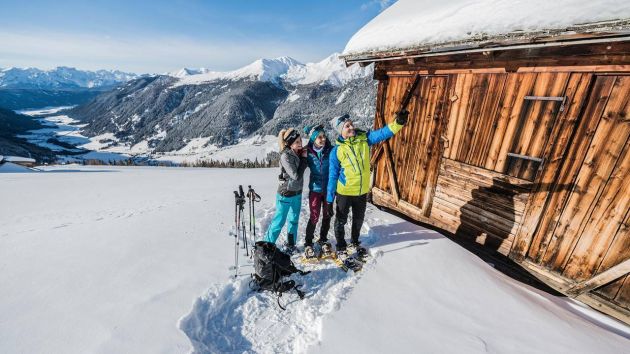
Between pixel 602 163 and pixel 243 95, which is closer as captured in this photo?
pixel 602 163

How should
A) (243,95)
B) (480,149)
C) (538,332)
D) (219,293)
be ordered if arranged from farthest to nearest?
(243,95) < (480,149) < (219,293) < (538,332)

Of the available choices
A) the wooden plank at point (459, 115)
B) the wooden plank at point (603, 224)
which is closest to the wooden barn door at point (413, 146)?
the wooden plank at point (459, 115)

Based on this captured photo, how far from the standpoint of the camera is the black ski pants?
4.39 m

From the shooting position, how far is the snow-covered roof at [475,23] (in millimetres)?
2993

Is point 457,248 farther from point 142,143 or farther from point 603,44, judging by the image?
point 142,143

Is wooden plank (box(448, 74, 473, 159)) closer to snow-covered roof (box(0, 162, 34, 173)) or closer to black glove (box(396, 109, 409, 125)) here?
black glove (box(396, 109, 409, 125))

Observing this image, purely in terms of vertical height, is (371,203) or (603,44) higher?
(603,44)

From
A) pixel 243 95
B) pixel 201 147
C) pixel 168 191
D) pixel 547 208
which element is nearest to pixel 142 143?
pixel 201 147

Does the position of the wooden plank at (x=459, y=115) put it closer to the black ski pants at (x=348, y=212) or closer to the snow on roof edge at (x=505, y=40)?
the snow on roof edge at (x=505, y=40)

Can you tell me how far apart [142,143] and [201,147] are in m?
44.7

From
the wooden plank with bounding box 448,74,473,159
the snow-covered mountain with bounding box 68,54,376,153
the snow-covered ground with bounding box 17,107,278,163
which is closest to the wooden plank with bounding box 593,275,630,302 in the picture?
the wooden plank with bounding box 448,74,473,159

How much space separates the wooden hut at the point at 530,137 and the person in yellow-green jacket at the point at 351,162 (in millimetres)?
1787

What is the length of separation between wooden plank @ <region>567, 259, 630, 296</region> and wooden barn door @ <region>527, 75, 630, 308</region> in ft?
0.31

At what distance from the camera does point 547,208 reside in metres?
4.24
